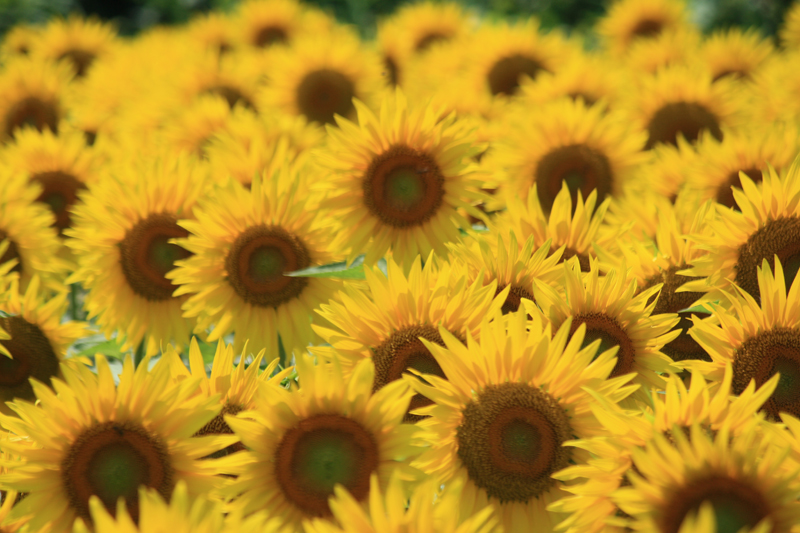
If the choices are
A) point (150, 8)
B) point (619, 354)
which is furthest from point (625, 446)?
point (150, 8)

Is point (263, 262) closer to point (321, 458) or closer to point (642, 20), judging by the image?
point (321, 458)

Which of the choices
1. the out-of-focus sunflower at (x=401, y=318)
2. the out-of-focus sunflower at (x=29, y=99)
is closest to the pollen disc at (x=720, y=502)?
the out-of-focus sunflower at (x=401, y=318)

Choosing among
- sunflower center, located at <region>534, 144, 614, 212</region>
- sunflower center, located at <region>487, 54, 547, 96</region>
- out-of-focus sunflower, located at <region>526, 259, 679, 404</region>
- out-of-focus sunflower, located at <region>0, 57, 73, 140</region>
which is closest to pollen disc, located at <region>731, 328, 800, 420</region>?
out-of-focus sunflower, located at <region>526, 259, 679, 404</region>

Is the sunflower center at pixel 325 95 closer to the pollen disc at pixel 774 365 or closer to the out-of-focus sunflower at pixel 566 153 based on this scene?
the out-of-focus sunflower at pixel 566 153

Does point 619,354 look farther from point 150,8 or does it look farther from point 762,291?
point 150,8

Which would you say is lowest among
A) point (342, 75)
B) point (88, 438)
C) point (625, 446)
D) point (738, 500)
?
point (738, 500)

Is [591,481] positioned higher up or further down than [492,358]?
further down

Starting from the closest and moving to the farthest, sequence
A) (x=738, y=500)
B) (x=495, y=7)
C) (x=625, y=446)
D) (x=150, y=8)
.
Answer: (x=738, y=500), (x=625, y=446), (x=495, y=7), (x=150, y=8)
